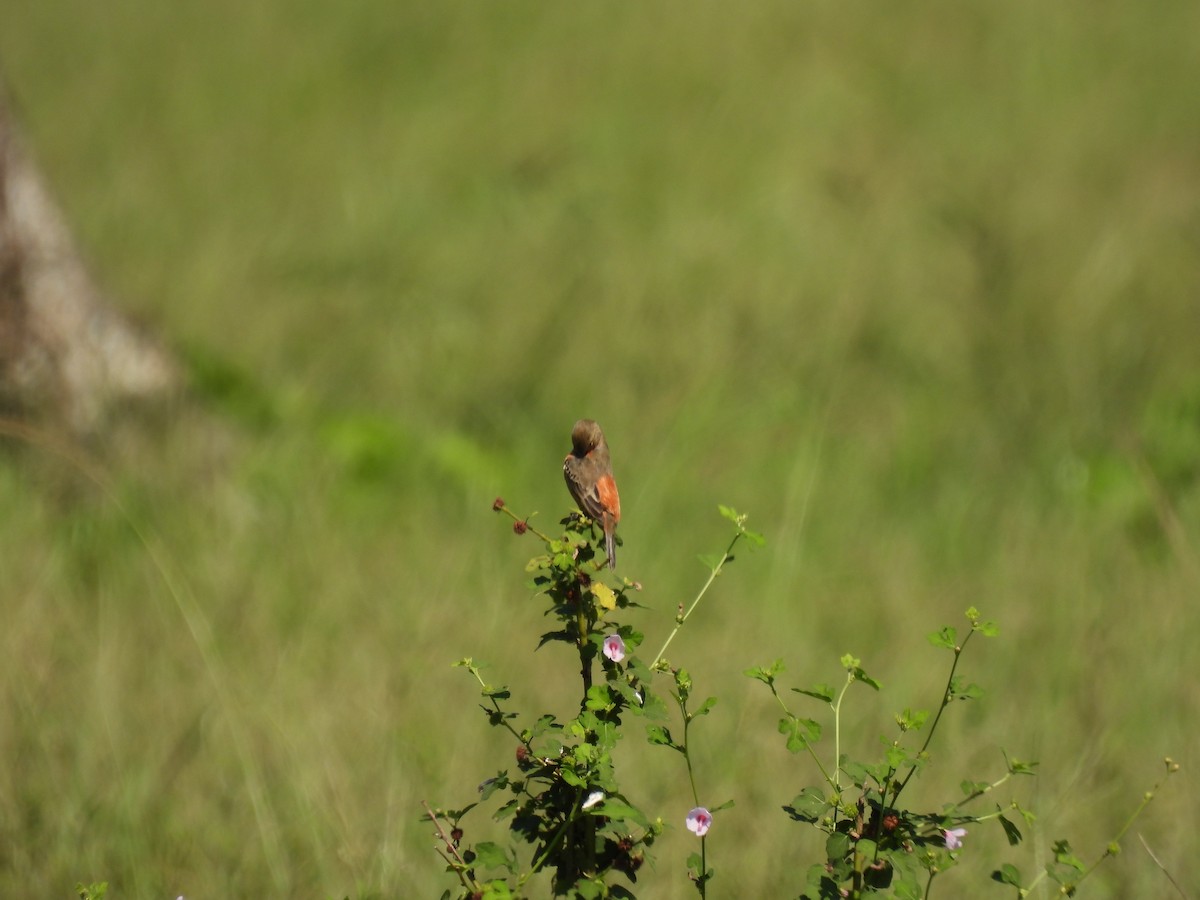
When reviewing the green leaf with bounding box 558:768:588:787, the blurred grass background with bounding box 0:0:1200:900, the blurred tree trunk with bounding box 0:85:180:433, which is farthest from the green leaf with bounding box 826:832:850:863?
the blurred tree trunk with bounding box 0:85:180:433

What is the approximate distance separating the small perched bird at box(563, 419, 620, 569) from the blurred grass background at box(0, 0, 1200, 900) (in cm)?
90

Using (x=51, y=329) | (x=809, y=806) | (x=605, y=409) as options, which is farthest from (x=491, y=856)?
(x=51, y=329)

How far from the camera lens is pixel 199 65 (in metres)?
7.80

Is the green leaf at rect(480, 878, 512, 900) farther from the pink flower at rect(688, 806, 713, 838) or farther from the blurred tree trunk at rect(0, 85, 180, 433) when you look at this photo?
the blurred tree trunk at rect(0, 85, 180, 433)

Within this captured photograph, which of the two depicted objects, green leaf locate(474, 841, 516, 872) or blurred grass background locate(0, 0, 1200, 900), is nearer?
green leaf locate(474, 841, 516, 872)

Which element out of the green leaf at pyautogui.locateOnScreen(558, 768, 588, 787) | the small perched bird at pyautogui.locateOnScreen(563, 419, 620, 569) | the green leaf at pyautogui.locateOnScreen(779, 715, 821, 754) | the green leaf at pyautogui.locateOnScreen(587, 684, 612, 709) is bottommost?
the green leaf at pyautogui.locateOnScreen(558, 768, 588, 787)

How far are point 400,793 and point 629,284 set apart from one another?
313 cm

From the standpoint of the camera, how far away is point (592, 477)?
174 centimetres

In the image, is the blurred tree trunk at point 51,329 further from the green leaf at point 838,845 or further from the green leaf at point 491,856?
the green leaf at point 838,845

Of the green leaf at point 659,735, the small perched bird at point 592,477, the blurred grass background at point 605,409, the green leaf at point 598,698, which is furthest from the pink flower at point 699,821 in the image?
the blurred grass background at point 605,409

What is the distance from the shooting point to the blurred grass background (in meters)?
2.61

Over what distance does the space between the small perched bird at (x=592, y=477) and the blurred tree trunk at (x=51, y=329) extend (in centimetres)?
291

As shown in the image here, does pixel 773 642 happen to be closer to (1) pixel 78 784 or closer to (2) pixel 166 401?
(1) pixel 78 784

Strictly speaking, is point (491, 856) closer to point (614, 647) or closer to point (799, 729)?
point (614, 647)
